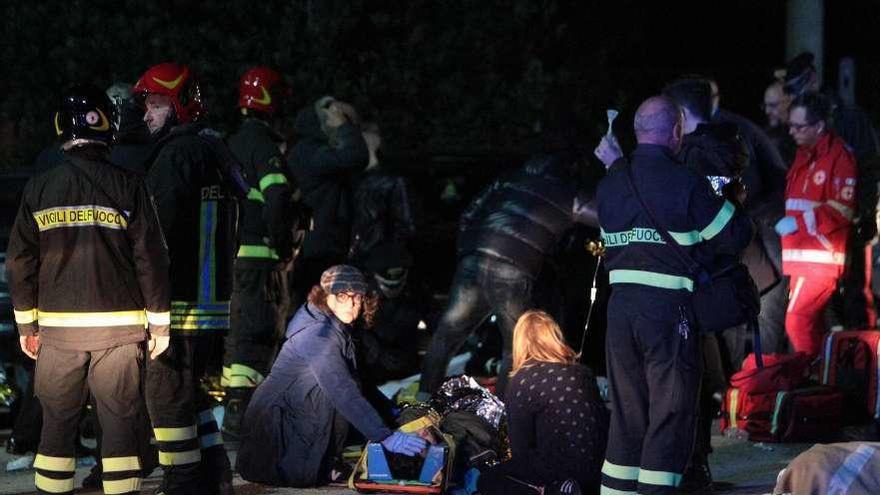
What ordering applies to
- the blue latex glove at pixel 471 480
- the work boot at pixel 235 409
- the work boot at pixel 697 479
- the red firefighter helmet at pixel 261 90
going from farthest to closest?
1. the work boot at pixel 235 409
2. the red firefighter helmet at pixel 261 90
3. the blue latex glove at pixel 471 480
4. the work boot at pixel 697 479

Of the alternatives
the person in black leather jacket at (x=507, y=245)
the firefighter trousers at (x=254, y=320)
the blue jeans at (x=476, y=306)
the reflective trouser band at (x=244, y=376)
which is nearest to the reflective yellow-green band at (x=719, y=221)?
the person in black leather jacket at (x=507, y=245)

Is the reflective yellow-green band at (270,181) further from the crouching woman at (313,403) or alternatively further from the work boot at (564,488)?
the work boot at (564,488)

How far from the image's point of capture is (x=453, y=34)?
17.9 metres

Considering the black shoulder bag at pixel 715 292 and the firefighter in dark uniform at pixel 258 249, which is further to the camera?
the firefighter in dark uniform at pixel 258 249

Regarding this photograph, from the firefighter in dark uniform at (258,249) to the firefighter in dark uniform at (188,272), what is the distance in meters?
1.37

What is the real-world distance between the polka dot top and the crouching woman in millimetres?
674

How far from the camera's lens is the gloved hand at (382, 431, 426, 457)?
29.8 feet

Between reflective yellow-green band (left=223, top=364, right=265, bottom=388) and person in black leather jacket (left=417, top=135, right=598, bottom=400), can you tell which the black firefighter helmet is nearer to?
reflective yellow-green band (left=223, top=364, right=265, bottom=388)

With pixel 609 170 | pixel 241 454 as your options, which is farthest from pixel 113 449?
pixel 609 170

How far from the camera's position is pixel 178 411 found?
8484 millimetres

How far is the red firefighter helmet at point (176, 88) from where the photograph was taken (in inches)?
349

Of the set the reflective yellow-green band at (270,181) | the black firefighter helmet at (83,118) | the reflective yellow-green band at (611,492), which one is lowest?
the reflective yellow-green band at (611,492)

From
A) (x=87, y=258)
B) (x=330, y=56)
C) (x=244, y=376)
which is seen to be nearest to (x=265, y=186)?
(x=244, y=376)

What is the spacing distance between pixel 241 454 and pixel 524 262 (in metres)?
2.21
